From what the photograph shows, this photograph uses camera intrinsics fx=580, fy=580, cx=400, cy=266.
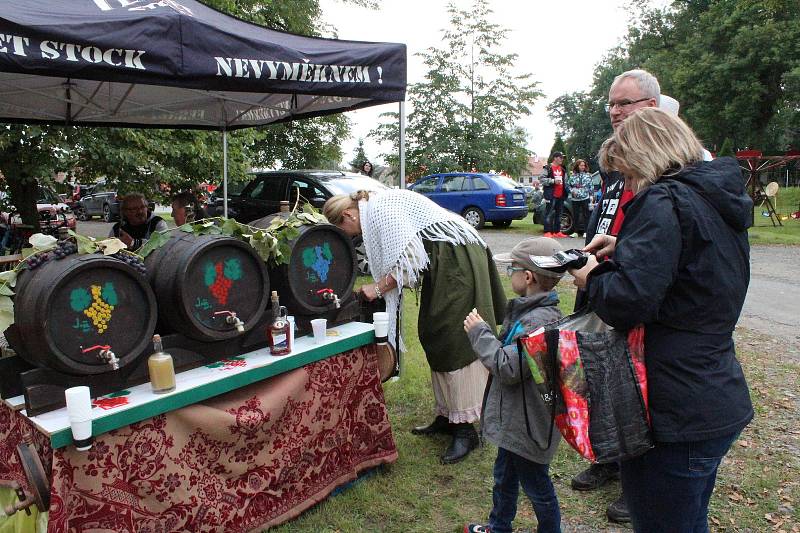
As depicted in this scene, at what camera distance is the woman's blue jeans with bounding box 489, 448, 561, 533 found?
7.13ft

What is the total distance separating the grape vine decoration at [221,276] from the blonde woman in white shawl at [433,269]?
0.75 metres

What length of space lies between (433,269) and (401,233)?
0.89ft

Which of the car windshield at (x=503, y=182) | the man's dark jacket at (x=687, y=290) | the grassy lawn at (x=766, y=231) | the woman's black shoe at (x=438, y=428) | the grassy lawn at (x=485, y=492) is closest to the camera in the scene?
the man's dark jacket at (x=687, y=290)

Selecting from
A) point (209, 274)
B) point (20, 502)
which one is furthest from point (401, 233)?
point (20, 502)

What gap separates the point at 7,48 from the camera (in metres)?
2.17

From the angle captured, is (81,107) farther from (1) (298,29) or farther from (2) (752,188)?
(2) (752,188)

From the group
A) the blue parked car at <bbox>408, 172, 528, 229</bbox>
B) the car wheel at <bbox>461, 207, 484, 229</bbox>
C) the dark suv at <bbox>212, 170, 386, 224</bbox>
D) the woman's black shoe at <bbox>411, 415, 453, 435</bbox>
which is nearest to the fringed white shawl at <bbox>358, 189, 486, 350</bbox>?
the woman's black shoe at <bbox>411, 415, 453, 435</bbox>

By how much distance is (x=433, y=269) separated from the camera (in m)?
3.03

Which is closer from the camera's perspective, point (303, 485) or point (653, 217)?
point (653, 217)

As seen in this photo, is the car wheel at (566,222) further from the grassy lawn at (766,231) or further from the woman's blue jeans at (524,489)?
the woman's blue jeans at (524,489)

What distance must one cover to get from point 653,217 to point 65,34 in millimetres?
2285

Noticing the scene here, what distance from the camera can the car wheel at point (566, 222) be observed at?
12.6m

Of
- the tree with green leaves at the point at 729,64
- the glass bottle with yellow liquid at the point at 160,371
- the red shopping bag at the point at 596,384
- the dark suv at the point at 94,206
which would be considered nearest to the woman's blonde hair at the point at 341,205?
the glass bottle with yellow liquid at the point at 160,371

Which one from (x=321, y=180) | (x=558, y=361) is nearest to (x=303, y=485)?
(x=558, y=361)
